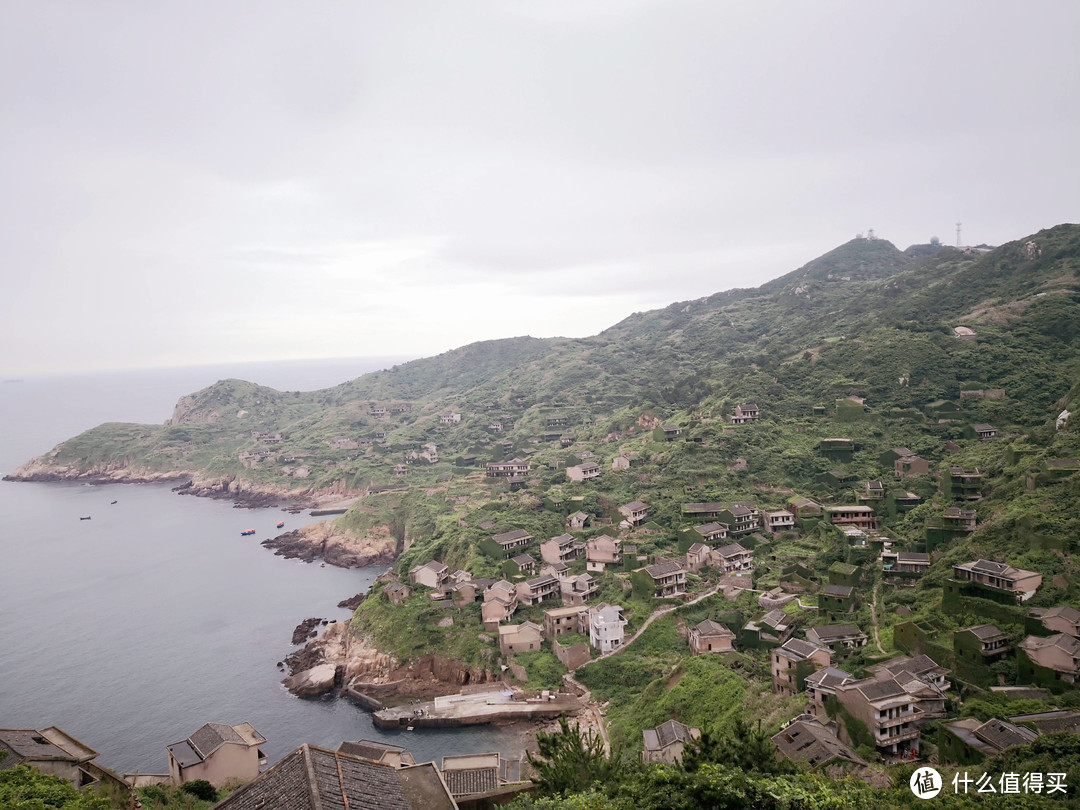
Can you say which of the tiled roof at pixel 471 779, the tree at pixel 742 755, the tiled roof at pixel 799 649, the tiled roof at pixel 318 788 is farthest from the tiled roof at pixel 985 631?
the tiled roof at pixel 318 788

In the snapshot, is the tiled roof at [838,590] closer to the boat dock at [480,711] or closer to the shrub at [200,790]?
the boat dock at [480,711]

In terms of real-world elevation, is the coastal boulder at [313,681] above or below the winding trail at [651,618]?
below

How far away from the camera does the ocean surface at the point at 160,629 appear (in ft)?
105

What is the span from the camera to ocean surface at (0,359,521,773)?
32.1 m

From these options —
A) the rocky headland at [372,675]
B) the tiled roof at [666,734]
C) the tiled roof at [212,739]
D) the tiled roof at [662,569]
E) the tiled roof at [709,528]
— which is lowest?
the rocky headland at [372,675]

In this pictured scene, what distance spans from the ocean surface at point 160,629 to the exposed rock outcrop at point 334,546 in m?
1.62

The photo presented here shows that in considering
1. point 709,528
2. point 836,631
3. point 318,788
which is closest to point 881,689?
point 836,631

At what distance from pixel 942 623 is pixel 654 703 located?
41.4 ft

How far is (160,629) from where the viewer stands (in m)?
45.6

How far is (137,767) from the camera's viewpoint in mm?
28922

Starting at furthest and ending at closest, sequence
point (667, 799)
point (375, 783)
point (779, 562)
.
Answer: point (779, 562) < point (667, 799) < point (375, 783)

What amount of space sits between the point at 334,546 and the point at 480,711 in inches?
1406

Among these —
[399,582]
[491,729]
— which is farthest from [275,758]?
[399,582]

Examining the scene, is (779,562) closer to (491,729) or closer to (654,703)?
(654,703)
